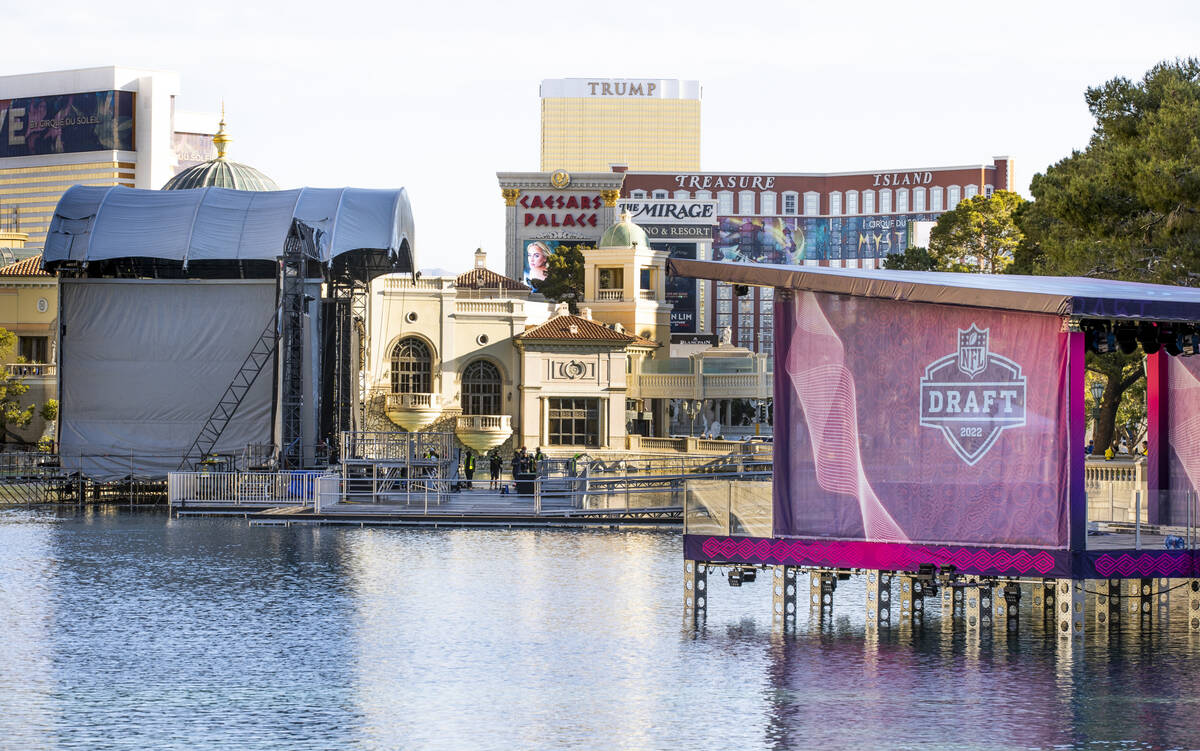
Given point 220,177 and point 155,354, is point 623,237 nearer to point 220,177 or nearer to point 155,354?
point 220,177

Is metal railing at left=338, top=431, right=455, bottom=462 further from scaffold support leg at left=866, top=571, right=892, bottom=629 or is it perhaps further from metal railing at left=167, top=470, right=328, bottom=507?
scaffold support leg at left=866, top=571, right=892, bottom=629

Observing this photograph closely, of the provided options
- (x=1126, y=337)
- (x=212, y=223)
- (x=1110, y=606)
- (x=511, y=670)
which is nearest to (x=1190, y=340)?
(x=1126, y=337)

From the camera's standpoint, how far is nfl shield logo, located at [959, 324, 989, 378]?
23.6 m

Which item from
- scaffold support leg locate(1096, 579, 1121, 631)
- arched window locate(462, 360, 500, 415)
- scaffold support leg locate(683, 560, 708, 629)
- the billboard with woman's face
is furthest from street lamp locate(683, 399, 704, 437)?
scaffold support leg locate(1096, 579, 1121, 631)

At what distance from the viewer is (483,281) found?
102 m

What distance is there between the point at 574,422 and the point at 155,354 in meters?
27.0

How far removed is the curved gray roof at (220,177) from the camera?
77.2 m

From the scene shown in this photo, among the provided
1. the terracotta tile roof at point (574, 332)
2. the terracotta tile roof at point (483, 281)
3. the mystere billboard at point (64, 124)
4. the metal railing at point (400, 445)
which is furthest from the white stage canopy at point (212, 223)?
the mystere billboard at point (64, 124)

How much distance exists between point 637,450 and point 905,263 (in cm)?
1989

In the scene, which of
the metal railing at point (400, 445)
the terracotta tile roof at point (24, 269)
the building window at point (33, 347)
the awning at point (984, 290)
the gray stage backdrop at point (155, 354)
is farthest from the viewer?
the building window at point (33, 347)

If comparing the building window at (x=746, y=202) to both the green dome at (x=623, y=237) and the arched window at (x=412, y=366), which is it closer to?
the green dome at (x=623, y=237)

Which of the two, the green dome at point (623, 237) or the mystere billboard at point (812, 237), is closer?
the green dome at point (623, 237)

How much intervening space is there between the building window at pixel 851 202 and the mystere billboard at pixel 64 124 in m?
80.5

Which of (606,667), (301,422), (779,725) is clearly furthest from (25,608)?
(301,422)
